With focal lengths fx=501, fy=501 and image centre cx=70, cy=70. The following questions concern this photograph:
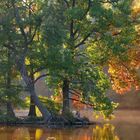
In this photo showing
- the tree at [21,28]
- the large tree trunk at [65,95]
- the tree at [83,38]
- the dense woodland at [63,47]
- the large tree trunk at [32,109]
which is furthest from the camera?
the large tree trunk at [32,109]

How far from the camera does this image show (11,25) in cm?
3397

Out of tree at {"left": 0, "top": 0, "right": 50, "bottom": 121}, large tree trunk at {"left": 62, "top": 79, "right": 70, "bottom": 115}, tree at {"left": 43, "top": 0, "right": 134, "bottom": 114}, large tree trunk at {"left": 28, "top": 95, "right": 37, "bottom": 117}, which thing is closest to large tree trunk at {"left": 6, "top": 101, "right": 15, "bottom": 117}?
tree at {"left": 0, "top": 0, "right": 50, "bottom": 121}

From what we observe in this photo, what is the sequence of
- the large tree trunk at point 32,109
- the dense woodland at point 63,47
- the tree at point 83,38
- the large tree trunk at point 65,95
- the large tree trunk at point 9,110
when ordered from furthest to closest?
the large tree trunk at point 32,109 → the large tree trunk at point 65,95 → the large tree trunk at point 9,110 → the dense woodland at point 63,47 → the tree at point 83,38

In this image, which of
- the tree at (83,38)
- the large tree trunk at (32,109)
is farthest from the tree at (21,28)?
the large tree trunk at (32,109)

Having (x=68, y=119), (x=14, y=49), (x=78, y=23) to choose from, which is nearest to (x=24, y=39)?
(x=14, y=49)

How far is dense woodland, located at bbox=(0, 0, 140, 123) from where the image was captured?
33688 mm

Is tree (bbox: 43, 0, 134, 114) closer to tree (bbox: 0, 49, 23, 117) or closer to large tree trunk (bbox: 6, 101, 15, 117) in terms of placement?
tree (bbox: 0, 49, 23, 117)

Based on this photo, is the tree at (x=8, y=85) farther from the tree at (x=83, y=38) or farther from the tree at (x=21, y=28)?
the tree at (x=83, y=38)

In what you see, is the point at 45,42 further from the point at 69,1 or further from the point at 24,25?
the point at 69,1

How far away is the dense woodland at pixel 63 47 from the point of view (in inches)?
1326

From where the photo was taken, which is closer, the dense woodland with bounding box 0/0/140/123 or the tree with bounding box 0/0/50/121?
the dense woodland with bounding box 0/0/140/123

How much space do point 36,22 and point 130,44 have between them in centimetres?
743

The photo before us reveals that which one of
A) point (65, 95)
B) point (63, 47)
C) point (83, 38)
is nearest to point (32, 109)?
point (65, 95)

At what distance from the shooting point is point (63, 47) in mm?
34406
